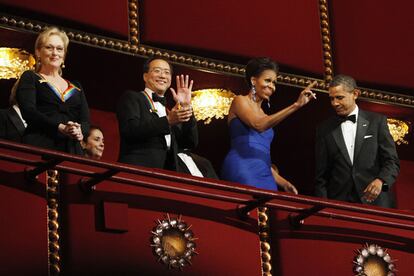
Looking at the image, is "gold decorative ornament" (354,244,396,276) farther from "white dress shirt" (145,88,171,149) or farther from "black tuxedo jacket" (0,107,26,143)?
"black tuxedo jacket" (0,107,26,143)

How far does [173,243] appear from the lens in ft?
19.7

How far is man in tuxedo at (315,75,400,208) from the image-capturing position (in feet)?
23.2

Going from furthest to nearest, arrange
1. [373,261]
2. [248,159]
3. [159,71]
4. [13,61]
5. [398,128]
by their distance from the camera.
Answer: [398,128]
[13,61]
[248,159]
[159,71]
[373,261]

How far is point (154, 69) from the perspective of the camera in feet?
22.0

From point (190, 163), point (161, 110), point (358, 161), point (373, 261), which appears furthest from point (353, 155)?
point (161, 110)

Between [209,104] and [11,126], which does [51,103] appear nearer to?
→ [11,126]

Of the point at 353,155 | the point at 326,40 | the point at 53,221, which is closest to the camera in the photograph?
the point at 53,221

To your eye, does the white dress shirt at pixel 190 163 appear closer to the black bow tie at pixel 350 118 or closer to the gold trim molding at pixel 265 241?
the gold trim molding at pixel 265 241

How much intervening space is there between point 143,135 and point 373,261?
1.37m

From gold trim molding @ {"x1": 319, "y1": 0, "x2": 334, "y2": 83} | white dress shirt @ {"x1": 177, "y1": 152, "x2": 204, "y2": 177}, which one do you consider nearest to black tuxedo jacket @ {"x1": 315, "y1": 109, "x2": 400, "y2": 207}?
white dress shirt @ {"x1": 177, "y1": 152, "x2": 204, "y2": 177}

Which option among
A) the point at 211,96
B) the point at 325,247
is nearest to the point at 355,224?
the point at 325,247

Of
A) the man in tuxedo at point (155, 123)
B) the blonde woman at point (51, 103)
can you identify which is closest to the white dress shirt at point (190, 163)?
the man in tuxedo at point (155, 123)

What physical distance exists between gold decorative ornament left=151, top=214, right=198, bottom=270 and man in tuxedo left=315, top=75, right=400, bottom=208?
1.34 meters

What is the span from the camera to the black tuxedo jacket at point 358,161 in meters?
7.09
